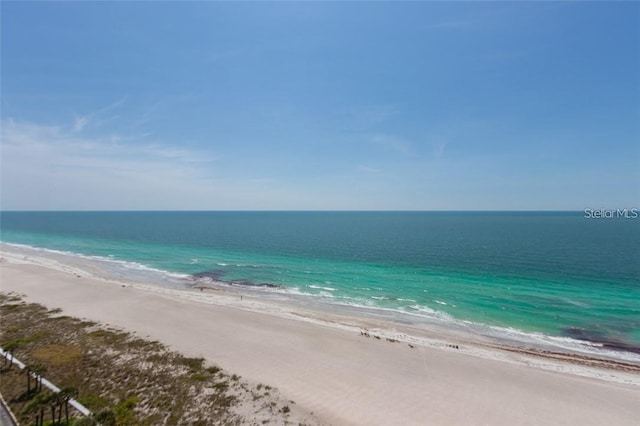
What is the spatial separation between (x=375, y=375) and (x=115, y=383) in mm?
15394

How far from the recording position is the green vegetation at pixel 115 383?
1286 centimetres

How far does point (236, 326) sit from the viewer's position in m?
25.2

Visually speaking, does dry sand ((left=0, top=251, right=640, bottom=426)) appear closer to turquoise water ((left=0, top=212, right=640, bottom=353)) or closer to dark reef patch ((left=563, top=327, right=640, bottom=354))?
dark reef patch ((left=563, top=327, right=640, bottom=354))

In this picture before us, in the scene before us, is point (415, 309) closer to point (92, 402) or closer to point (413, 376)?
point (413, 376)

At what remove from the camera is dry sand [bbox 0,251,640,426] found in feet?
48.3

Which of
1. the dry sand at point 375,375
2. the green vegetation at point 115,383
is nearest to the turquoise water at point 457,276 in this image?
the dry sand at point 375,375

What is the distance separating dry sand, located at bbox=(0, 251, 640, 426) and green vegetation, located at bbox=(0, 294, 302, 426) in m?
1.70

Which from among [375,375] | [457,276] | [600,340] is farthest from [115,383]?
[457,276]

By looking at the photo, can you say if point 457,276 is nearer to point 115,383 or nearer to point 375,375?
point 375,375

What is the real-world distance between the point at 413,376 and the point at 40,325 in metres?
30.2

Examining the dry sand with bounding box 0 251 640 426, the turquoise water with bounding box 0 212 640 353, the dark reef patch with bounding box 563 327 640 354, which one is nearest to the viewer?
the dry sand with bounding box 0 251 640 426

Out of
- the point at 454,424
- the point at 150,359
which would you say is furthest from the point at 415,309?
the point at 150,359

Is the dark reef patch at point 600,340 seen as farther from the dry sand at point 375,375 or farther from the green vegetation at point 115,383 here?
the green vegetation at point 115,383

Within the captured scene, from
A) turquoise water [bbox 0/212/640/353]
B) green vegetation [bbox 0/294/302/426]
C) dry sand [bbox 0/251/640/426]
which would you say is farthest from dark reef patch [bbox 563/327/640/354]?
green vegetation [bbox 0/294/302/426]
